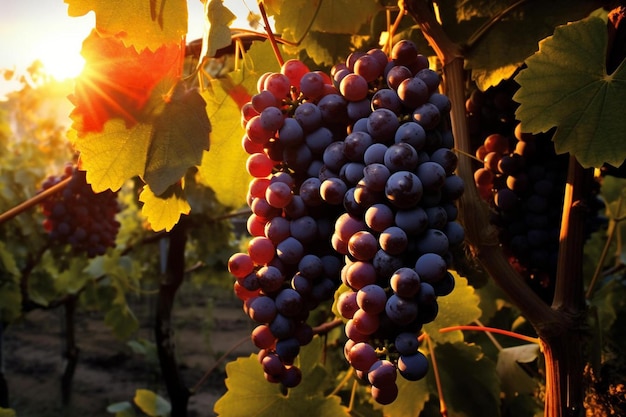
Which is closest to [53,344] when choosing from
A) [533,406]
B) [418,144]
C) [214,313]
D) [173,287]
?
[214,313]

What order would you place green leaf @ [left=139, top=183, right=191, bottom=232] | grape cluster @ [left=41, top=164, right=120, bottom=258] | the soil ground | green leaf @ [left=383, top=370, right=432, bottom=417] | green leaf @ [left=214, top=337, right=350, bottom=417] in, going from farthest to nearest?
the soil ground → grape cluster @ [left=41, top=164, right=120, bottom=258] → green leaf @ [left=383, top=370, right=432, bottom=417] → green leaf @ [left=214, top=337, right=350, bottom=417] → green leaf @ [left=139, top=183, right=191, bottom=232]

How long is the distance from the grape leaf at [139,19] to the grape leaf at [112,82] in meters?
0.02

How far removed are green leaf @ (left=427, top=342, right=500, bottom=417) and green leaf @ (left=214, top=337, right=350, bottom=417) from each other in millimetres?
232

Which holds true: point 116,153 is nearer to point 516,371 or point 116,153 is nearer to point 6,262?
point 516,371

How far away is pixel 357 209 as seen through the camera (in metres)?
0.62

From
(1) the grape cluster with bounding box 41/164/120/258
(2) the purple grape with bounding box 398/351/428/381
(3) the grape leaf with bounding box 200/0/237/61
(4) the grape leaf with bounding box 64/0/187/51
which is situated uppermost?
(1) the grape cluster with bounding box 41/164/120/258

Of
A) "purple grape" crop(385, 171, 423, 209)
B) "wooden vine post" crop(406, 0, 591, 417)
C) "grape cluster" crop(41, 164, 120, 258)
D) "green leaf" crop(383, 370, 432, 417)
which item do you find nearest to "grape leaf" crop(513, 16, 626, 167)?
"wooden vine post" crop(406, 0, 591, 417)

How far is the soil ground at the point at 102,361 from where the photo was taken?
544 cm

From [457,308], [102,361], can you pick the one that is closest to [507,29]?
[457,308]

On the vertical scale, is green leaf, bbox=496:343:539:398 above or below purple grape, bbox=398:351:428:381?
above

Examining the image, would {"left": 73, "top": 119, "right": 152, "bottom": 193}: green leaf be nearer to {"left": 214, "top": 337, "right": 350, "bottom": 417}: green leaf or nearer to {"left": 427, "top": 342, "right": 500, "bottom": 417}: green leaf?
{"left": 214, "top": 337, "right": 350, "bottom": 417}: green leaf

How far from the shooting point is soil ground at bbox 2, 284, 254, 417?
5444 millimetres

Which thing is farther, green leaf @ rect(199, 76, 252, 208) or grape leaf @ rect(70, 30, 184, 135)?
green leaf @ rect(199, 76, 252, 208)

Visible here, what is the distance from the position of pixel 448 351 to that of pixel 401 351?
0.51 m
